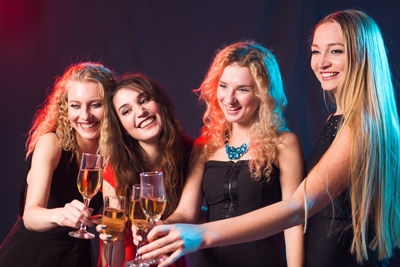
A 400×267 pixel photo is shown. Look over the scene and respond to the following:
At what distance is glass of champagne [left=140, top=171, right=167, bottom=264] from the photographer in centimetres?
177

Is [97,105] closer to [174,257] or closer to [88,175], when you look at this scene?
[88,175]

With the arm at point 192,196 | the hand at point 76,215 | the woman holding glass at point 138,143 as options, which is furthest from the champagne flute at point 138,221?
the woman holding glass at point 138,143

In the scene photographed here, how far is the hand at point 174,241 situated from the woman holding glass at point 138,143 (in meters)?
0.94

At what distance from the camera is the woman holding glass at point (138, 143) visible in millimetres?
2596

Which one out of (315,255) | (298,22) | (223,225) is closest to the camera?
(223,225)

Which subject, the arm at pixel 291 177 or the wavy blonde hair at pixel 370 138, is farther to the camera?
the arm at pixel 291 177

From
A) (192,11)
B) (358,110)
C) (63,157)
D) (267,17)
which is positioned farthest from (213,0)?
(358,110)

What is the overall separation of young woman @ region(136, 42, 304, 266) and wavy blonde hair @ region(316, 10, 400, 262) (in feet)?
1.38

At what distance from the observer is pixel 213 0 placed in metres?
4.34

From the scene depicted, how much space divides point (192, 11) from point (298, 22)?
1099 millimetres

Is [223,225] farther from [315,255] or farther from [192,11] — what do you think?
[192,11]

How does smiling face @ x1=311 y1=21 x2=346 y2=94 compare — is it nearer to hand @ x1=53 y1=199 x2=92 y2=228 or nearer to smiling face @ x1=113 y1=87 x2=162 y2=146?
smiling face @ x1=113 y1=87 x2=162 y2=146

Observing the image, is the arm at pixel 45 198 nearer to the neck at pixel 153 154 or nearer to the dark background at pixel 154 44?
the neck at pixel 153 154

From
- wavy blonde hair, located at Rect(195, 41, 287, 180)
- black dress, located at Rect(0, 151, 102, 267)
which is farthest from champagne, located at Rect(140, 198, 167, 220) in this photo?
black dress, located at Rect(0, 151, 102, 267)
